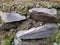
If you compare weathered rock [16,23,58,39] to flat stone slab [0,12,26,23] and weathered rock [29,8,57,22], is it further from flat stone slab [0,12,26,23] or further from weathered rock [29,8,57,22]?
flat stone slab [0,12,26,23]

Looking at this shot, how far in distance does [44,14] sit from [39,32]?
0.39 m

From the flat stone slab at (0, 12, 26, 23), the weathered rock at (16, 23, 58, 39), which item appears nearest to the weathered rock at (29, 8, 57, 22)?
the weathered rock at (16, 23, 58, 39)

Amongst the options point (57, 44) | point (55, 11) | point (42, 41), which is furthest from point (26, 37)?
point (55, 11)

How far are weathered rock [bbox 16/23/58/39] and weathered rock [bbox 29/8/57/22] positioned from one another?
0.14 meters

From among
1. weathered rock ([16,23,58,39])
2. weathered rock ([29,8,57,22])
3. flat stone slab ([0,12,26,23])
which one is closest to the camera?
weathered rock ([16,23,58,39])

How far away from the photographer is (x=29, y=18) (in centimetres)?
416

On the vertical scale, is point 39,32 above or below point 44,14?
below

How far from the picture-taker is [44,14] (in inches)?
154

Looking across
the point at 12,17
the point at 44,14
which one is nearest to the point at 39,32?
the point at 44,14

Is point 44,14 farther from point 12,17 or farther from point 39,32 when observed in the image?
point 12,17

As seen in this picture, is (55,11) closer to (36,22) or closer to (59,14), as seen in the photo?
(59,14)

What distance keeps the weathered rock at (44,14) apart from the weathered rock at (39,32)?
0.14m

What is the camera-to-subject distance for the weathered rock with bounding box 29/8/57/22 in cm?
391

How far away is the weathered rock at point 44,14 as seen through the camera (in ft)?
12.8
